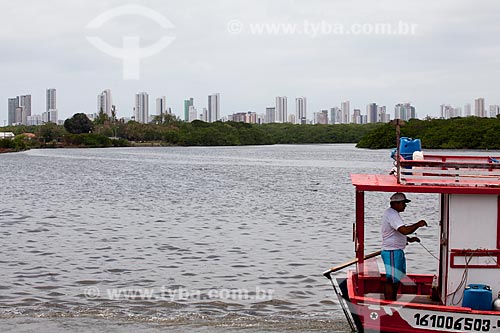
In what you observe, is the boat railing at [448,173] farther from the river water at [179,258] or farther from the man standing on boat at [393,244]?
the river water at [179,258]

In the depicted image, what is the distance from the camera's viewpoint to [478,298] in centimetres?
1130

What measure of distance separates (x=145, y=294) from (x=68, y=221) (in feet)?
55.3

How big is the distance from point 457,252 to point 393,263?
996 mm

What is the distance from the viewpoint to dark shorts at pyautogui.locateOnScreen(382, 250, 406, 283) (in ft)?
39.1

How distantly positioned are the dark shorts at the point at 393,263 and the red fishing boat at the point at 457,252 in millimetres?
435

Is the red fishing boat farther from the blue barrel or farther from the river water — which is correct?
the river water

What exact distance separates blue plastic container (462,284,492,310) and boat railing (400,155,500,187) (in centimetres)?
157

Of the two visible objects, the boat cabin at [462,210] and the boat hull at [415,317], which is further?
the boat cabin at [462,210]

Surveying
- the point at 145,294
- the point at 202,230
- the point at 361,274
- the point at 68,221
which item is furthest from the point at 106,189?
the point at 361,274

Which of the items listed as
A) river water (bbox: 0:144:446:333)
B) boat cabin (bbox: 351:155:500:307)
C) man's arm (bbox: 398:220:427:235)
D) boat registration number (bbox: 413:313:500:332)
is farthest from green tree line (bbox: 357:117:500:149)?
boat registration number (bbox: 413:313:500:332)

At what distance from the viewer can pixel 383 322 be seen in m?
11.5

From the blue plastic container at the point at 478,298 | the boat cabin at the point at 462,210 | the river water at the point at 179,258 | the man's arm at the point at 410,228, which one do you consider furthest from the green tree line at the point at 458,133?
the blue plastic container at the point at 478,298

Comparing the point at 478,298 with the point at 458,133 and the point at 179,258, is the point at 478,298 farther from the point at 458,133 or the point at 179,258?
the point at 458,133

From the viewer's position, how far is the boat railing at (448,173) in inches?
448
